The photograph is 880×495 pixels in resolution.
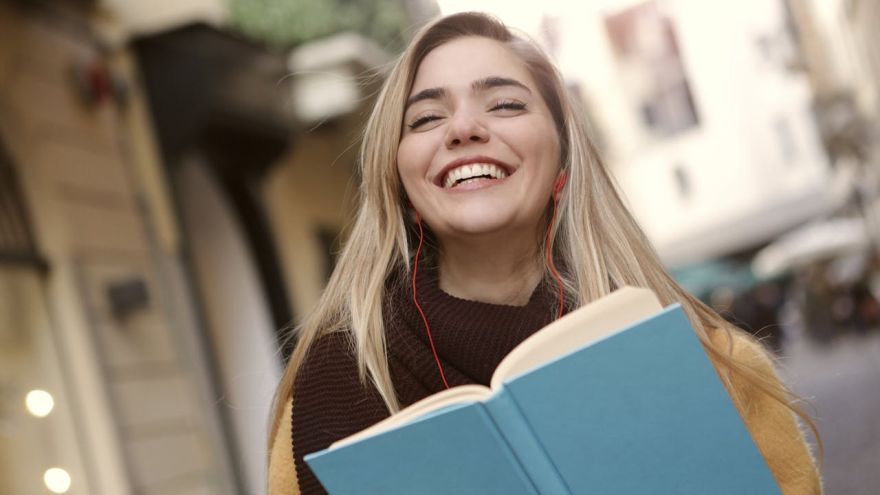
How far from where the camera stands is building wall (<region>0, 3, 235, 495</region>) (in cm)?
641

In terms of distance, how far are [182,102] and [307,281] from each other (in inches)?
124

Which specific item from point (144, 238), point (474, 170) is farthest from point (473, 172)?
point (144, 238)

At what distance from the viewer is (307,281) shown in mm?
11305

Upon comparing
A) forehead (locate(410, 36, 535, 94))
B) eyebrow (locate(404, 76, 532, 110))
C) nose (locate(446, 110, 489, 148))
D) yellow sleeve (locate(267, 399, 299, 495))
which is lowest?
yellow sleeve (locate(267, 399, 299, 495))

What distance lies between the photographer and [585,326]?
5.12 feet

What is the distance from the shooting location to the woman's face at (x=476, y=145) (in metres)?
2.05

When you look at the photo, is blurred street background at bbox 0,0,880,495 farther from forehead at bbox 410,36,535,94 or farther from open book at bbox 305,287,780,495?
open book at bbox 305,287,780,495

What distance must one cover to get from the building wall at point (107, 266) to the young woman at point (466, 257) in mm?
4016

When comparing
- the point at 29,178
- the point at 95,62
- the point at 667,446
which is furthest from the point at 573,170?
the point at 95,62

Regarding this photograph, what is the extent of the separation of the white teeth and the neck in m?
0.15

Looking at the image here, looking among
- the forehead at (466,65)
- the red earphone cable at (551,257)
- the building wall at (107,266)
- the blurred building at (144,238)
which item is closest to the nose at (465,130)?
the forehead at (466,65)

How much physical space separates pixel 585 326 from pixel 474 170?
547mm

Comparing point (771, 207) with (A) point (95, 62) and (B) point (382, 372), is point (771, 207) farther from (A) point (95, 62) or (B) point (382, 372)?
(B) point (382, 372)

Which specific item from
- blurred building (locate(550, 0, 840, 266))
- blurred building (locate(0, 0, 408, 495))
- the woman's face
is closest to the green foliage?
blurred building (locate(0, 0, 408, 495))
